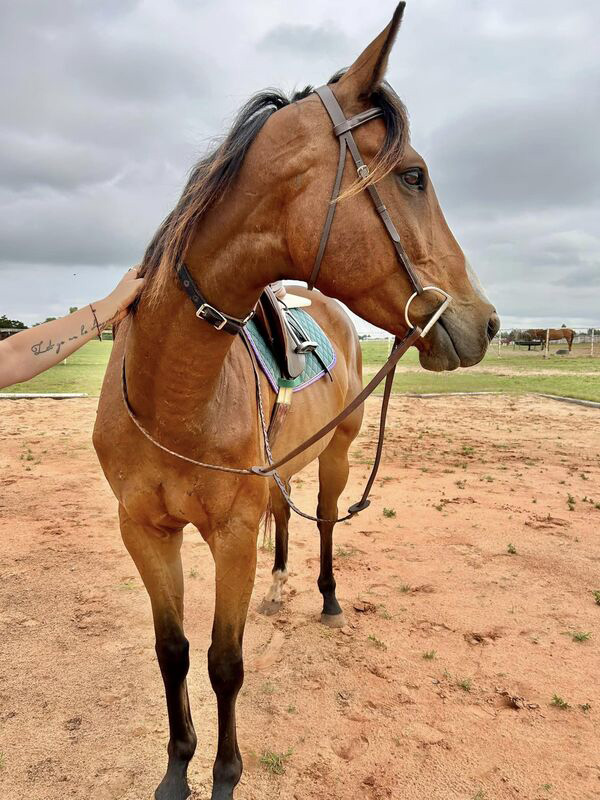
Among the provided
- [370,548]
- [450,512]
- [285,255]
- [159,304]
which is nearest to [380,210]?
[285,255]

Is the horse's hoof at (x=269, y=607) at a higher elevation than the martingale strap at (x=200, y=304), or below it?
below

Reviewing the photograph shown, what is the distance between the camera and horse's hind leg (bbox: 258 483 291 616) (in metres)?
3.93

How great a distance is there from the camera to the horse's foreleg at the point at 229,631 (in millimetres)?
2176

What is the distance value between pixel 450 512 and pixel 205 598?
3.15 metres

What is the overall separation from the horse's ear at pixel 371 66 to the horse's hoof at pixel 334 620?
128 inches

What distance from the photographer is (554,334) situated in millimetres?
41438

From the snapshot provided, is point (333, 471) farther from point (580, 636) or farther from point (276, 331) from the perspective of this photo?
point (580, 636)

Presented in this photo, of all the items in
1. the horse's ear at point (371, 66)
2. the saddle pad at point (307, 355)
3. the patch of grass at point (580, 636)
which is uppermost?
the horse's ear at point (371, 66)

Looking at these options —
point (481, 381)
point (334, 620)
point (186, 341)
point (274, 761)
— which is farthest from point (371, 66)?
point (481, 381)

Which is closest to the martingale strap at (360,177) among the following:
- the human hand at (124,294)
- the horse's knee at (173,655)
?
the human hand at (124,294)

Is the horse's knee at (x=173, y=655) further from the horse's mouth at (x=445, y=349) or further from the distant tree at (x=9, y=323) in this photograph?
the distant tree at (x=9, y=323)

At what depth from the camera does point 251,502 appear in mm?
2211

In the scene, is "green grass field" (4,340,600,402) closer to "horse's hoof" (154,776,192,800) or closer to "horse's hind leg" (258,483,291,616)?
"horse's hind leg" (258,483,291,616)

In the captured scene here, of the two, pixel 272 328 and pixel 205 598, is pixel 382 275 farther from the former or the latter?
pixel 205 598
